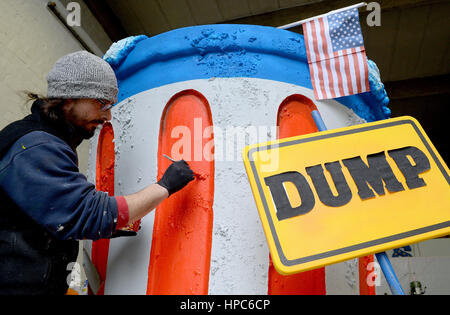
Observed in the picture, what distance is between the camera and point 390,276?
0.88 m

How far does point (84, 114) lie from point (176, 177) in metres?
0.36

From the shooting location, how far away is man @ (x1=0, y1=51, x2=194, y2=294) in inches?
35.7

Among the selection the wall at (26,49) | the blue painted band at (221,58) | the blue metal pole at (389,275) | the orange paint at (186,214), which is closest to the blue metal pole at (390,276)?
the blue metal pole at (389,275)

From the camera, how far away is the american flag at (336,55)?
142cm

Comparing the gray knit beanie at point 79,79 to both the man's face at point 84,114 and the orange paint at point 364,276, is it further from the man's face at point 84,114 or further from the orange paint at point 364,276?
the orange paint at point 364,276

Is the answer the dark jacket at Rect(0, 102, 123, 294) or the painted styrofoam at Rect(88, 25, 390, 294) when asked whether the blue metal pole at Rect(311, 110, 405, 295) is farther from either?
the dark jacket at Rect(0, 102, 123, 294)

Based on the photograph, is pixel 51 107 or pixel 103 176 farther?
pixel 103 176

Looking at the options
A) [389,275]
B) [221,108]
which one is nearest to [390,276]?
[389,275]

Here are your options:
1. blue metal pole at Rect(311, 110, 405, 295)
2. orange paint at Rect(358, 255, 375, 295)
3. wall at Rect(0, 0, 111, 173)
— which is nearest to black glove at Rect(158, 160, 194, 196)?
blue metal pole at Rect(311, 110, 405, 295)

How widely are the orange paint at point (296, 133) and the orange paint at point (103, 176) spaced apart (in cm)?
62

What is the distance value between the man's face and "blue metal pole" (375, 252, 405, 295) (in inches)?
36.8

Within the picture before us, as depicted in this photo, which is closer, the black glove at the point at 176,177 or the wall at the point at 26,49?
the black glove at the point at 176,177

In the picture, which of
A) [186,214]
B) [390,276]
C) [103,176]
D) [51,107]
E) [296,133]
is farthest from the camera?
[103,176]

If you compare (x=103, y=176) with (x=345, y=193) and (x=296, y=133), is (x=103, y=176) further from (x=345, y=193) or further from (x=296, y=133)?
(x=345, y=193)
